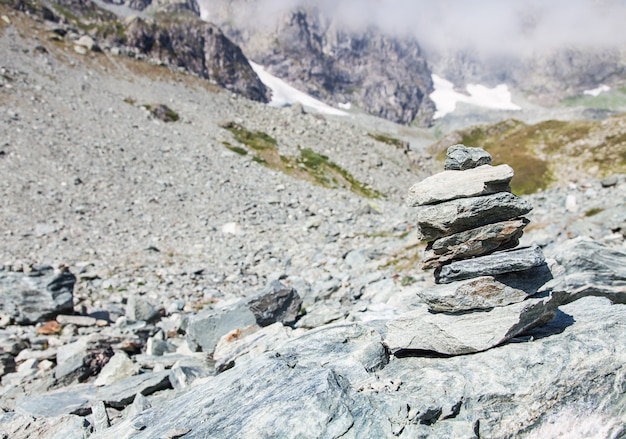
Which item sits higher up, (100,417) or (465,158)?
(465,158)

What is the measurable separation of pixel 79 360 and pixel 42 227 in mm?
18187

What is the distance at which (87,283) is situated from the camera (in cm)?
2030

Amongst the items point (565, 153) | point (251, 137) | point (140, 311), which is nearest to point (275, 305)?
point (140, 311)

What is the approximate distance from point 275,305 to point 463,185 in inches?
322

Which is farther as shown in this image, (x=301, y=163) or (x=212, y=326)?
(x=301, y=163)

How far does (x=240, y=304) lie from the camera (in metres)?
14.1

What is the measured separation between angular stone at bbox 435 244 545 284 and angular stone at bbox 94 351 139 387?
8862 millimetres

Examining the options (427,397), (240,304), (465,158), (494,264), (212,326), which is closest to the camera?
(427,397)

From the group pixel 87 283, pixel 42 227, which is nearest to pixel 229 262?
pixel 87 283

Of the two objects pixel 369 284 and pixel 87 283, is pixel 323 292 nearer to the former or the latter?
pixel 369 284

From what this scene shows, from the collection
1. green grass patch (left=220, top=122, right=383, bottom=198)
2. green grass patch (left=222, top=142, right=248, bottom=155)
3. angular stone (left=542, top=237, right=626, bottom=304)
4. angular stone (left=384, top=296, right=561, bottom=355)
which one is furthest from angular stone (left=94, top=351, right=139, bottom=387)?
green grass patch (left=222, top=142, right=248, bottom=155)

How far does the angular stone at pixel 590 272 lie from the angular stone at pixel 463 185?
3851 millimetres

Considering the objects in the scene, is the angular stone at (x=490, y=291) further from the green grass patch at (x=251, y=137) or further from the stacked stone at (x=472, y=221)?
the green grass patch at (x=251, y=137)

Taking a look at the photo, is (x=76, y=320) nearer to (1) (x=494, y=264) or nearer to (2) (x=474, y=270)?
(2) (x=474, y=270)
